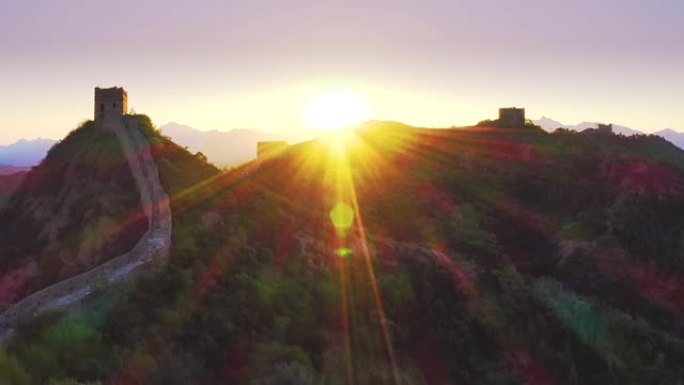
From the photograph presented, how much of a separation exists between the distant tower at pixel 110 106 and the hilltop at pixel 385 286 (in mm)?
1978

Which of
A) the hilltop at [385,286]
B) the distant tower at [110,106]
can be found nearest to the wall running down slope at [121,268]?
the hilltop at [385,286]

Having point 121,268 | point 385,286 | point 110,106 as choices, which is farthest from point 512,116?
point 121,268

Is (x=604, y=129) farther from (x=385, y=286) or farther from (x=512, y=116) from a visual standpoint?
(x=385, y=286)

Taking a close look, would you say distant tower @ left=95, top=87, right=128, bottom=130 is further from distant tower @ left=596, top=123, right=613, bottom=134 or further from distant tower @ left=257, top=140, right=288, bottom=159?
distant tower @ left=596, top=123, right=613, bottom=134

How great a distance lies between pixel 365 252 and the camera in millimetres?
28156

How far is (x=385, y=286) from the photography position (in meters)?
25.3

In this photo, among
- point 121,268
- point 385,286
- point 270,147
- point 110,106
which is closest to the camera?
point 121,268

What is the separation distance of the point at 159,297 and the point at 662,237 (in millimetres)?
36285

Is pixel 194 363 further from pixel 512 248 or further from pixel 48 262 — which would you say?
pixel 512 248

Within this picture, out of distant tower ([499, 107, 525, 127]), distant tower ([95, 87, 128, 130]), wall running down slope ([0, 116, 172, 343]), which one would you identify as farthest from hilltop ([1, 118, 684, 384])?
distant tower ([499, 107, 525, 127])

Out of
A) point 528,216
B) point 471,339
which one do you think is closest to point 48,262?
point 471,339

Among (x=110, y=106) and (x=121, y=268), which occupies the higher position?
(x=110, y=106)

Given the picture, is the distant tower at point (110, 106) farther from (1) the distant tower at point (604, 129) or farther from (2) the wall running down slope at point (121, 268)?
(1) the distant tower at point (604, 129)

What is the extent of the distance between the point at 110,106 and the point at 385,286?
70.4ft
